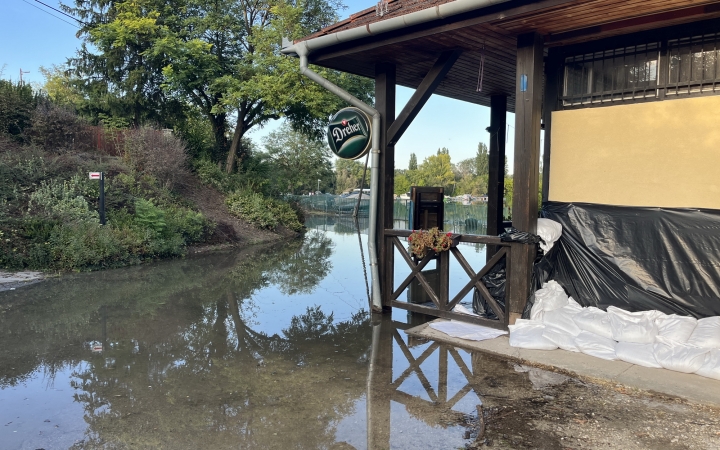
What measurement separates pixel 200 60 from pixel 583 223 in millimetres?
17604

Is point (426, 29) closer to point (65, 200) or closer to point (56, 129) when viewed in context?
point (65, 200)

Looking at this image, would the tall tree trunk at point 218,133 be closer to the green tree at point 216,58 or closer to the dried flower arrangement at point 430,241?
the green tree at point 216,58

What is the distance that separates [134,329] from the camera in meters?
6.17

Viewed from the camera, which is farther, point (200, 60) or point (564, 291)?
point (200, 60)

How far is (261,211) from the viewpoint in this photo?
1833cm

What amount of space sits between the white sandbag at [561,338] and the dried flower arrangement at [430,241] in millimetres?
1531

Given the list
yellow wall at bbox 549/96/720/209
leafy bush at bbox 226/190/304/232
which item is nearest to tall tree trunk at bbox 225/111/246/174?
leafy bush at bbox 226/190/304/232

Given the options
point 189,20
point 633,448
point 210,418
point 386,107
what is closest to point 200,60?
point 189,20

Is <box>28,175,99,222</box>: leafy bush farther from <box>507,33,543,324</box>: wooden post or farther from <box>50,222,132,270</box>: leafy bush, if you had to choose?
<box>507,33,543,324</box>: wooden post

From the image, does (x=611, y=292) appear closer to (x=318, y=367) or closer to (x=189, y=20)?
(x=318, y=367)

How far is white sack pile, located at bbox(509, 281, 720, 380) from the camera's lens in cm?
446

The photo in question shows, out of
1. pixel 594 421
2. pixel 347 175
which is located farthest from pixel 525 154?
pixel 347 175

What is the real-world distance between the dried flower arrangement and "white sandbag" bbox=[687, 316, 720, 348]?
8.53ft

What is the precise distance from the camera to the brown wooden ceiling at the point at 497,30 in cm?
489
